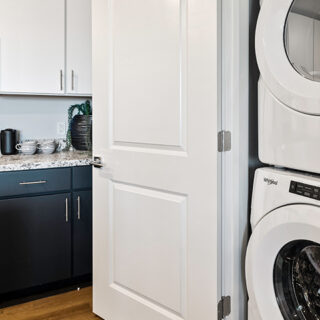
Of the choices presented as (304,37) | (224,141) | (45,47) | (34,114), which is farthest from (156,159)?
(34,114)

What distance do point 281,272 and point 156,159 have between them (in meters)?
0.71

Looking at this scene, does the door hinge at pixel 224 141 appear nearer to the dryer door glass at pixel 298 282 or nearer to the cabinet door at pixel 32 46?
the dryer door glass at pixel 298 282

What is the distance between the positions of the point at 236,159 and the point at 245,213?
226 mm

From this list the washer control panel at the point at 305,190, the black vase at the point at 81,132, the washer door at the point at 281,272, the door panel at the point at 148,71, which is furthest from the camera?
the black vase at the point at 81,132

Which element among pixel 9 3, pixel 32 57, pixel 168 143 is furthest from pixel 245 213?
pixel 9 3

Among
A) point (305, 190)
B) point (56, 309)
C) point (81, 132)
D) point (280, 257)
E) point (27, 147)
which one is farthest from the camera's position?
point (81, 132)

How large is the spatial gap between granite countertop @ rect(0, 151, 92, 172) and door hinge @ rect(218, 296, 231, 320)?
4.19 ft

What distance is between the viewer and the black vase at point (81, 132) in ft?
8.72

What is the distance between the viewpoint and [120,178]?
1.83 m

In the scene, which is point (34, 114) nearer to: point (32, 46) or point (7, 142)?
point (7, 142)

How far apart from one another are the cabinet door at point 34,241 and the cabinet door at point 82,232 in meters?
0.05

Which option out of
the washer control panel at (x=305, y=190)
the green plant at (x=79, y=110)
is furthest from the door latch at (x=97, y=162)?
the washer control panel at (x=305, y=190)

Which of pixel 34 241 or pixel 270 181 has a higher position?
pixel 270 181

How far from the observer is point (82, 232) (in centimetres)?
239
